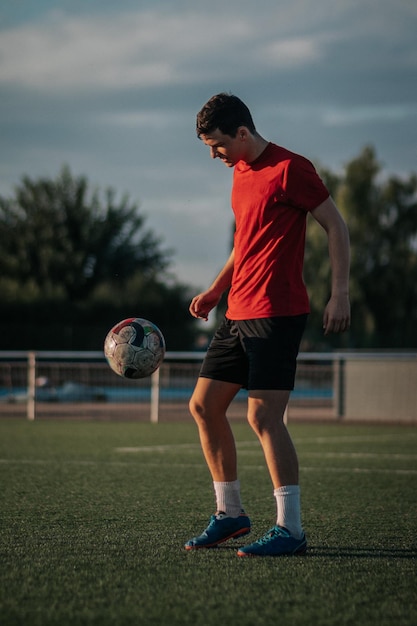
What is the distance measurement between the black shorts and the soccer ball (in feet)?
1.98

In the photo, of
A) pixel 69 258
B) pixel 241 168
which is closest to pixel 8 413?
pixel 241 168

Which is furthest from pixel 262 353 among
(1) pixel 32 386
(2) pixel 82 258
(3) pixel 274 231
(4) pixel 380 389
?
(2) pixel 82 258

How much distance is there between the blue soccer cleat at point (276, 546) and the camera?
4.37 m

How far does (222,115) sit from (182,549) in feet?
6.69

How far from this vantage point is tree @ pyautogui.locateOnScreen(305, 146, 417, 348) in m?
47.2

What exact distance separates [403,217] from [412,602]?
45.8 metres

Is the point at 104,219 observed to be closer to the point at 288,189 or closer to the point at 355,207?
the point at 355,207

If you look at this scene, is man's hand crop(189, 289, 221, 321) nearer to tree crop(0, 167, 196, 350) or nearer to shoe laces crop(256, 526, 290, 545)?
shoe laces crop(256, 526, 290, 545)

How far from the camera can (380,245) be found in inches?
1948

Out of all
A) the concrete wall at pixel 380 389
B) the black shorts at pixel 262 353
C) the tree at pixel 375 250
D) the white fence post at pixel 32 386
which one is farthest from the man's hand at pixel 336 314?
the tree at pixel 375 250

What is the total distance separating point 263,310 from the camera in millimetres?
4504

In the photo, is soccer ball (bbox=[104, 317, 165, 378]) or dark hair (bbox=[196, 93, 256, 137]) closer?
dark hair (bbox=[196, 93, 256, 137])

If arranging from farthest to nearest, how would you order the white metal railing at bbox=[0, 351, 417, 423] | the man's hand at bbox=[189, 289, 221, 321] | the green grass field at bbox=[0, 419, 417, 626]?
the white metal railing at bbox=[0, 351, 417, 423], the man's hand at bbox=[189, 289, 221, 321], the green grass field at bbox=[0, 419, 417, 626]

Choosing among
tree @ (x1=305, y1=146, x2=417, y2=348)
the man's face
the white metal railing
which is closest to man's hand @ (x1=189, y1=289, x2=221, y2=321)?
the man's face
